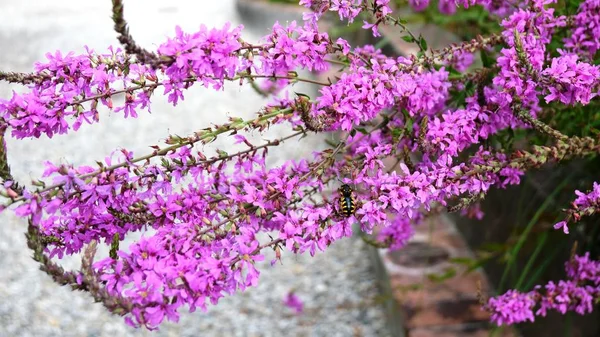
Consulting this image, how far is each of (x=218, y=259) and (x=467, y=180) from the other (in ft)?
1.20

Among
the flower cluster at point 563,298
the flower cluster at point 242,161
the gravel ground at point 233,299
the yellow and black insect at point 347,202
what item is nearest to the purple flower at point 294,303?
the gravel ground at point 233,299

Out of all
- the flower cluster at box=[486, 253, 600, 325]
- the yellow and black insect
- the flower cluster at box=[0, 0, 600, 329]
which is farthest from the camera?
the flower cluster at box=[486, 253, 600, 325]

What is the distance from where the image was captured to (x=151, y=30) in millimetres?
8438

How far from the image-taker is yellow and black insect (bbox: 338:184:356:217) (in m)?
0.96

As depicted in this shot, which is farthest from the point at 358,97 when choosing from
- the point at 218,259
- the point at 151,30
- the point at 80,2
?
the point at 80,2

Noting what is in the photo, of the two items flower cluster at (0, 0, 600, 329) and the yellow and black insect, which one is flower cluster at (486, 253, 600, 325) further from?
the yellow and black insect

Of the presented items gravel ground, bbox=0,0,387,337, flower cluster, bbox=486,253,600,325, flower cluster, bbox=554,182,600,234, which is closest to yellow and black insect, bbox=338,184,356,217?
flower cluster, bbox=554,182,600,234

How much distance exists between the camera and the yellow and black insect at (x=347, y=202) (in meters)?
0.96

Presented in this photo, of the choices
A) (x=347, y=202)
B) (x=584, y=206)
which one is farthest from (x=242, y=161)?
(x=584, y=206)

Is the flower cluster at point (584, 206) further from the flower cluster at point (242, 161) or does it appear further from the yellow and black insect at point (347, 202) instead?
the yellow and black insect at point (347, 202)

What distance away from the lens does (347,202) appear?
97cm

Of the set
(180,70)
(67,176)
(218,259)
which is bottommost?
(218,259)

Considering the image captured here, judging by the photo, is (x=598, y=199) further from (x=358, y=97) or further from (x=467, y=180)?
(x=358, y=97)

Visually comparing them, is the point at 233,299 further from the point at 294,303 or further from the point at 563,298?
the point at 563,298
